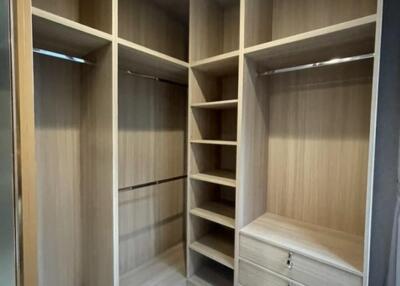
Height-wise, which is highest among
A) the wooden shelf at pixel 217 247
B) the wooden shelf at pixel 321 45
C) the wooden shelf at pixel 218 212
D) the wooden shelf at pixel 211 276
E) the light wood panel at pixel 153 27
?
the light wood panel at pixel 153 27

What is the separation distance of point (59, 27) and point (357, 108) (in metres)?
A: 1.85

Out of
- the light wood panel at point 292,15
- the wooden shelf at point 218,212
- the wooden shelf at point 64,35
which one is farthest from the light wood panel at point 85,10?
the wooden shelf at point 218,212

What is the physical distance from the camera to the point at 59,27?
3.66 feet

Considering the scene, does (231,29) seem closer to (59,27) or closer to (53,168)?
(59,27)

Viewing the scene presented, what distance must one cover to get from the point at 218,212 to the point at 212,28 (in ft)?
5.34

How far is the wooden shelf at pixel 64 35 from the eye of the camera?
1050mm

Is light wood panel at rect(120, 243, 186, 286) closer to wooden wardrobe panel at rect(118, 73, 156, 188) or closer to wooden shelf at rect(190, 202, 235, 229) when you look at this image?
wooden shelf at rect(190, 202, 235, 229)

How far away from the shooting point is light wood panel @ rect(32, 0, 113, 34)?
1.32 m

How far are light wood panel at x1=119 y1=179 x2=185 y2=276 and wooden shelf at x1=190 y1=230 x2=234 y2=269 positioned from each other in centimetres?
52

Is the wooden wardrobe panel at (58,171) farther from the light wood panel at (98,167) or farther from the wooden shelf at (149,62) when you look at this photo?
the wooden shelf at (149,62)

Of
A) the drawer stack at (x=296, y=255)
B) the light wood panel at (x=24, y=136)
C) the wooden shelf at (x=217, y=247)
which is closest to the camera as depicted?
the light wood panel at (x=24, y=136)

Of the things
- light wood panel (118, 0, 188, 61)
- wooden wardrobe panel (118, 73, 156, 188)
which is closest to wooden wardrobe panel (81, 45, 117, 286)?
wooden wardrobe panel (118, 73, 156, 188)

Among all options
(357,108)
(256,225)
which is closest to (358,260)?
(256,225)

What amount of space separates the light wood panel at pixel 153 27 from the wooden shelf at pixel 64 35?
495mm
